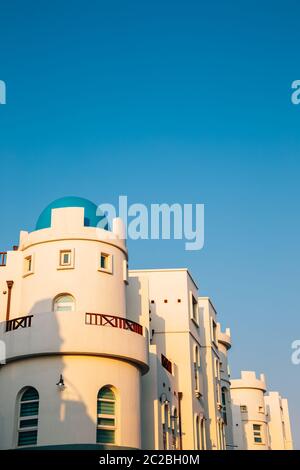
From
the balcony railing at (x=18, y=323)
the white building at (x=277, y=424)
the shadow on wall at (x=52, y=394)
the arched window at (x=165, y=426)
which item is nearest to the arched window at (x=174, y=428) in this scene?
the arched window at (x=165, y=426)

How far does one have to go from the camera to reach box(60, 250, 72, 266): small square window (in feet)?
87.7

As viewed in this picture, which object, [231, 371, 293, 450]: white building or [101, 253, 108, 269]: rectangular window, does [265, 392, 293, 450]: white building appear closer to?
[231, 371, 293, 450]: white building

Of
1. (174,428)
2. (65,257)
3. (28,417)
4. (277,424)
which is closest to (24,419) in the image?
(28,417)

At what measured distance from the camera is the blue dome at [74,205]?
92.3 ft

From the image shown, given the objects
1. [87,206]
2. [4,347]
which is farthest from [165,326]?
[4,347]

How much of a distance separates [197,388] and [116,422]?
44.8 feet

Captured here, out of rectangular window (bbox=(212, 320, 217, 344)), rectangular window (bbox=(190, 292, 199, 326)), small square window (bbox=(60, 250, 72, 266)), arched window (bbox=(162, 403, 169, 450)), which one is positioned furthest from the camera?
rectangular window (bbox=(212, 320, 217, 344))

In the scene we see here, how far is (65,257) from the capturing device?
88.5 feet

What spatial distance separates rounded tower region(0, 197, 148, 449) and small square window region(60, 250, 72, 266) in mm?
42

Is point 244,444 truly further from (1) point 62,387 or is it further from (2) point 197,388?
(1) point 62,387

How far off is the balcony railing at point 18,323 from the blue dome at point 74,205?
4746 mm

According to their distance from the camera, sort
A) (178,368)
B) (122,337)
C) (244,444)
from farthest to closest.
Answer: (244,444) < (178,368) < (122,337)

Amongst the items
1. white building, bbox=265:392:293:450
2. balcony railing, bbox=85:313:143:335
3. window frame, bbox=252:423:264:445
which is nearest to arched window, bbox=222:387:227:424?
window frame, bbox=252:423:264:445
